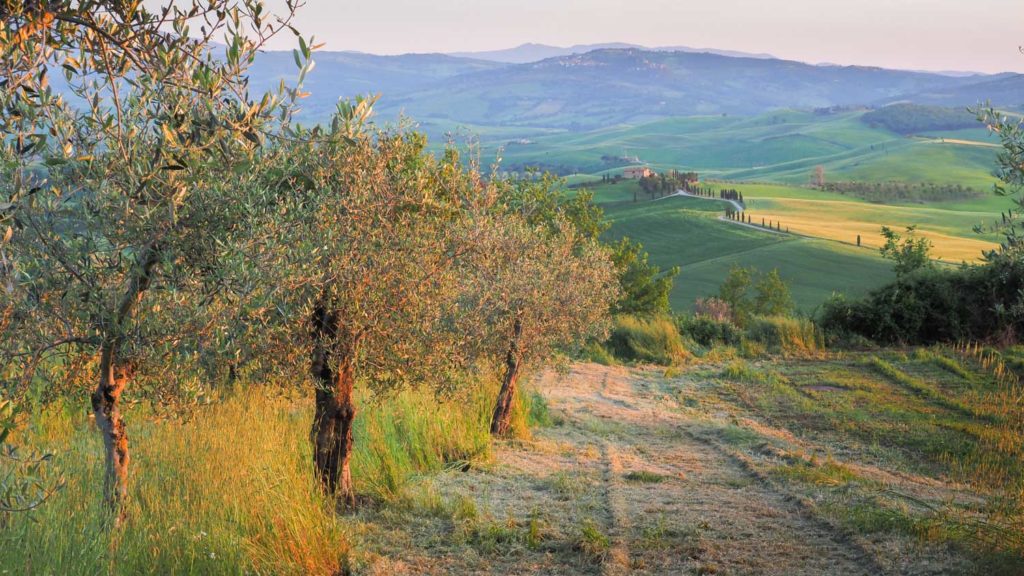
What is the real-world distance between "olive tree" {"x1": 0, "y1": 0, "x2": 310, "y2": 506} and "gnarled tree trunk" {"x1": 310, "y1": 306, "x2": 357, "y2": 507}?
2.32 meters

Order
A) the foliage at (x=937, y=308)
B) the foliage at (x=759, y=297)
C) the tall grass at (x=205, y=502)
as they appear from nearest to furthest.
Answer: the tall grass at (x=205, y=502) → the foliage at (x=937, y=308) → the foliage at (x=759, y=297)

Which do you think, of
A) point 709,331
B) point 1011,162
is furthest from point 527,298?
point 709,331

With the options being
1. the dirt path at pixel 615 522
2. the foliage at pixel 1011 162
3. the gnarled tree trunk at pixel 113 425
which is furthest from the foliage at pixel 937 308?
the gnarled tree trunk at pixel 113 425

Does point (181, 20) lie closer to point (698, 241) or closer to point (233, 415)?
point (233, 415)

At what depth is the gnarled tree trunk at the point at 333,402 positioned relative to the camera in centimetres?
854

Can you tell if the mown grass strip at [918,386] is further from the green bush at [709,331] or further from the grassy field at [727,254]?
the grassy field at [727,254]

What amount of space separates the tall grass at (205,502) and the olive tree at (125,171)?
3.63 ft

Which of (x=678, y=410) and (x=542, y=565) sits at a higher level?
(x=542, y=565)

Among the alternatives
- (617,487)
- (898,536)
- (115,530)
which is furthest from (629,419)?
(115,530)

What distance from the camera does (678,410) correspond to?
63.4 feet

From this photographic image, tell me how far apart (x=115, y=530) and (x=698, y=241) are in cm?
8657

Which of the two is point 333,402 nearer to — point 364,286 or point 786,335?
point 364,286

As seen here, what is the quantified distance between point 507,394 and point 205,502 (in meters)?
7.35

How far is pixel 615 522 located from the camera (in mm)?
9062
